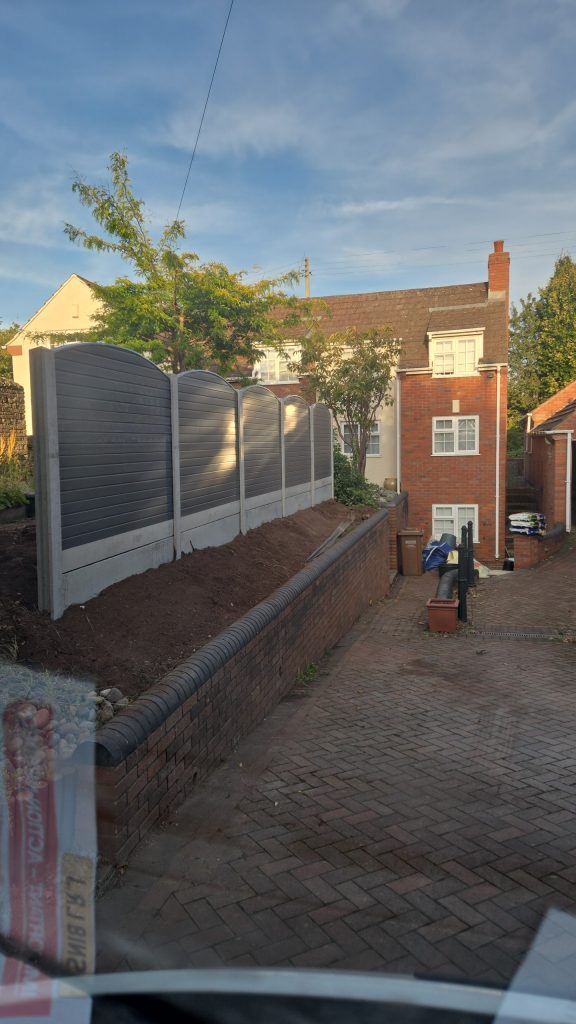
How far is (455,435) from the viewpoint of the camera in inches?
982

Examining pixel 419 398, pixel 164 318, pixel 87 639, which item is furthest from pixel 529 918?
pixel 419 398

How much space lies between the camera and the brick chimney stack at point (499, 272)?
26.4m

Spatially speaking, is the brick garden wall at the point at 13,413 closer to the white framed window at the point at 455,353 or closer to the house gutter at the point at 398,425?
the house gutter at the point at 398,425

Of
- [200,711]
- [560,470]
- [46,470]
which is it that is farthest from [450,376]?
[200,711]

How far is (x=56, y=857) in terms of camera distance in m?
3.20

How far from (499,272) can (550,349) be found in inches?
622

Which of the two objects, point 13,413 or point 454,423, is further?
point 454,423

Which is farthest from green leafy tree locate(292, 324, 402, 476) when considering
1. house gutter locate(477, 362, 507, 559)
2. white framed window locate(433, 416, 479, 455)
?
house gutter locate(477, 362, 507, 559)

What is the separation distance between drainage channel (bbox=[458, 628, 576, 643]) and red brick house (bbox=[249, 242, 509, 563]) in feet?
45.7

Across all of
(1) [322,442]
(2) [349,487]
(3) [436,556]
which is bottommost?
(3) [436,556]

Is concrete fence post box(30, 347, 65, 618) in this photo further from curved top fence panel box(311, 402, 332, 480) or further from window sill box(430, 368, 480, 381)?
window sill box(430, 368, 480, 381)

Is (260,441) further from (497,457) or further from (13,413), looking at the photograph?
(497,457)

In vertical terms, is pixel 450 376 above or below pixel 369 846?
above

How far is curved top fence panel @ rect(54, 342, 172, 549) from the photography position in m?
4.85
